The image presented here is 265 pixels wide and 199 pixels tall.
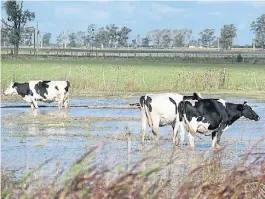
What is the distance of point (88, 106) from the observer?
26.8 metres

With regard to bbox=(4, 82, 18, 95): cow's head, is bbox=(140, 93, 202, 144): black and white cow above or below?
above

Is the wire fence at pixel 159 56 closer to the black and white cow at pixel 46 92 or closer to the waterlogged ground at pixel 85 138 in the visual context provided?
the black and white cow at pixel 46 92

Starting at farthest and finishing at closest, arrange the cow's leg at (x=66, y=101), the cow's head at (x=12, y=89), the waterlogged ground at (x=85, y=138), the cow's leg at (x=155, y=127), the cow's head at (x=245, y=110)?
1. the cow's head at (x=12, y=89)
2. the cow's leg at (x=66, y=101)
3. the cow's head at (x=245, y=110)
4. the cow's leg at (x=155, y=127)
5. the waterlogged ground at (x=85, y=138)

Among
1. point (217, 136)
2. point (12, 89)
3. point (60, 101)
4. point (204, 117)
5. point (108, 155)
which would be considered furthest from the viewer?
point (12, 89)

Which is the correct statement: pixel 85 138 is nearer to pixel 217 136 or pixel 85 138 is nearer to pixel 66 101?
pixel 217 136

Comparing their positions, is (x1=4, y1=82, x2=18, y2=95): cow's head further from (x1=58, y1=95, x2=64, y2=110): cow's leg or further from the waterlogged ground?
(x1=58, y1=95, x2=64, y2=110): cow's leg

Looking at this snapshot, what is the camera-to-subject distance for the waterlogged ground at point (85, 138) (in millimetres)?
13234

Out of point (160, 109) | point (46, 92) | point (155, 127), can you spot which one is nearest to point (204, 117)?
point (160, 109)

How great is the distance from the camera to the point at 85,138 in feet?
58.7

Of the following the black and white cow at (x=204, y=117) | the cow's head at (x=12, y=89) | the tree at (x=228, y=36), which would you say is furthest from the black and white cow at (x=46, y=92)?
the tree at (x=228, y=36)

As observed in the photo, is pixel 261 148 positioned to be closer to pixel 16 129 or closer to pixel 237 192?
pixel 16 129

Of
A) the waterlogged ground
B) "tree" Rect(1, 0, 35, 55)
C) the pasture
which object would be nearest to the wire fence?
"tree" Rect(1, 0, 35, 55)

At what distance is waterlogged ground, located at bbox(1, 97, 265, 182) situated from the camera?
521 inches

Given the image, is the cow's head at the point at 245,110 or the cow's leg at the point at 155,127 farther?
the cow's head at the point at 245,110
